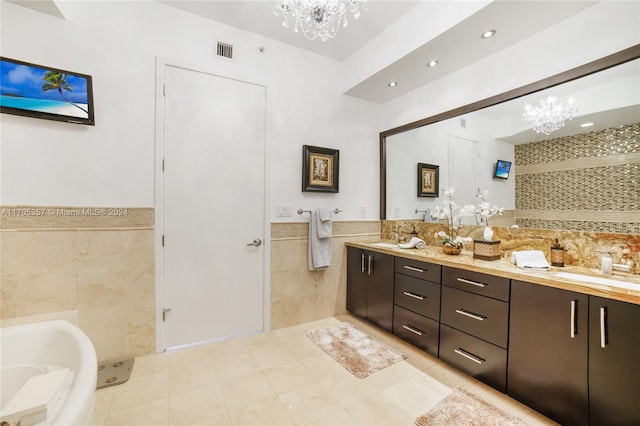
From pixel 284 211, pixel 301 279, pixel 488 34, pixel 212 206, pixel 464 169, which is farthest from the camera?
pixel 301 279

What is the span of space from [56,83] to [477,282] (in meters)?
3.28

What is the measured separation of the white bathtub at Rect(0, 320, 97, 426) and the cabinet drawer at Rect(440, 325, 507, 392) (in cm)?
218

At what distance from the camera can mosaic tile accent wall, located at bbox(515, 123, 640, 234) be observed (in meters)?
1.67

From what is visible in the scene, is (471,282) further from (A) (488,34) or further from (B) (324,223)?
(A) (488,34)

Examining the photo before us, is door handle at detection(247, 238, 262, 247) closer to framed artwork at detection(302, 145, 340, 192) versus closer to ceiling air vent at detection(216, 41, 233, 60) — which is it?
framed artwork at detection(302, 145, 340, 192)

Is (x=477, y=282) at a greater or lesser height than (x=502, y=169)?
lesser

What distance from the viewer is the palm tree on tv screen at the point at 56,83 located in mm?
1897

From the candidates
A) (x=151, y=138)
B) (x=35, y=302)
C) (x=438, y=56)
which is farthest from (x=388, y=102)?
(x=35, y=302)

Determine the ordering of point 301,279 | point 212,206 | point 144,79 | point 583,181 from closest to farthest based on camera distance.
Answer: point 583,181
point 144,79
point 212,206
point 301,279

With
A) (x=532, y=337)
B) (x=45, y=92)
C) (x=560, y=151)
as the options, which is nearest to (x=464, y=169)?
(x=560, y=151)

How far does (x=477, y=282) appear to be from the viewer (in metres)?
1.94

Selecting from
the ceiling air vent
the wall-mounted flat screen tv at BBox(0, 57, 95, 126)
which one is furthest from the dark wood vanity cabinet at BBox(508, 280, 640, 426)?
the wall-mounted flat screen tv at BBox(0, 57, 95, 126)

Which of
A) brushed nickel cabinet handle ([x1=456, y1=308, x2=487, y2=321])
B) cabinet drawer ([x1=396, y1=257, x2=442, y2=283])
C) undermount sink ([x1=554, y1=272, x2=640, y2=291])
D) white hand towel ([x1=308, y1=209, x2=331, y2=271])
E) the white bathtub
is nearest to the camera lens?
the white bathtub

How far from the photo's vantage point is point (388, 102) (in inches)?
134
